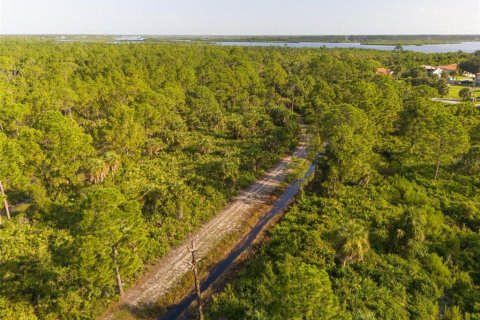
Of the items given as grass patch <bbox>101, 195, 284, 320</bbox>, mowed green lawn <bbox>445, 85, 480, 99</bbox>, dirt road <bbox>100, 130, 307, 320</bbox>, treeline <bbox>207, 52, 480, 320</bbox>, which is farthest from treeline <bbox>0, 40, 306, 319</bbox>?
mowed green lawn <bbox>445, 85, 480, 99</bbox>

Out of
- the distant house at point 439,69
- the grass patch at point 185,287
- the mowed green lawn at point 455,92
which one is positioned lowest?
the grass patch at point 185,287

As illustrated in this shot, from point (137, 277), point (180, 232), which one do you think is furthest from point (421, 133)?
point (137, 277)

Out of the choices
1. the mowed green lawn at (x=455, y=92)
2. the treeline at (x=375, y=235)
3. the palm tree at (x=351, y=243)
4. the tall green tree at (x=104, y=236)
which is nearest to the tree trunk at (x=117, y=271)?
the tall green tree at (x=104, y=236)

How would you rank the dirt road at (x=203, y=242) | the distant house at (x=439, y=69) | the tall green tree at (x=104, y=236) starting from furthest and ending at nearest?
the distant house at (x=439, y=69) < the dirt road at (x=203, y=242) < the tall green tree at (x=104, y=236)

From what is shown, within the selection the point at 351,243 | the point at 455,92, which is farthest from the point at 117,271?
the point at 455,92

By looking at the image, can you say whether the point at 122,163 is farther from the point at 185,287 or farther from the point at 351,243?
the point at 351,243

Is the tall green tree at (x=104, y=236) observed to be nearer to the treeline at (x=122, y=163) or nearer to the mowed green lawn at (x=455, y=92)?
the treeline at (x=122, y=163)

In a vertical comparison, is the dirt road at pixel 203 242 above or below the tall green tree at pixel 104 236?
below
